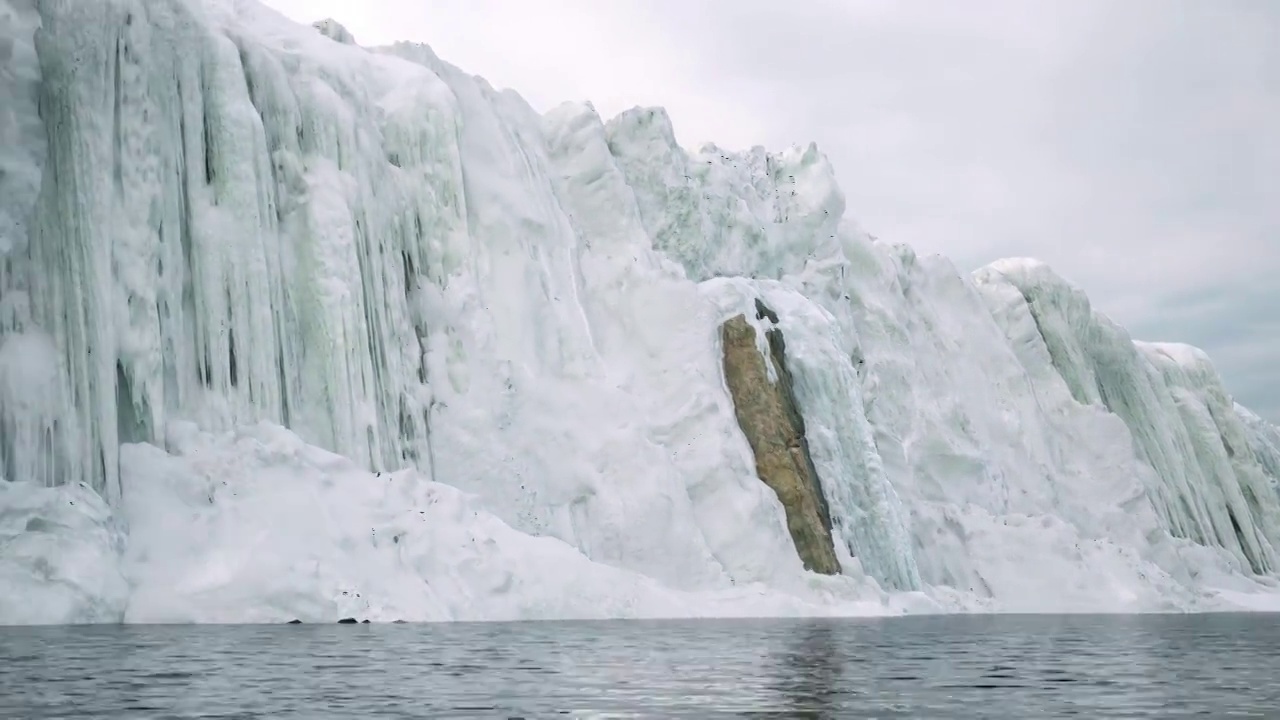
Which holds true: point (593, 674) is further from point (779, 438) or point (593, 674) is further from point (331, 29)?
point (331, 29)

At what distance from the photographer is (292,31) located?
120 ft

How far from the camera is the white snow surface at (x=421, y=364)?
23.8 metres

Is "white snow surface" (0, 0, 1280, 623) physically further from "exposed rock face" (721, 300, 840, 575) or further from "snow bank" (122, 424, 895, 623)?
"exposed rock face" (721, 300, 840, 575)

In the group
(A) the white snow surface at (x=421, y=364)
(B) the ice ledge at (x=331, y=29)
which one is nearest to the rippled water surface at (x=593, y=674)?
(A) the white snow surface at (x=421, y=364)

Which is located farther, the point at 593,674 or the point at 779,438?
the point at 779,438

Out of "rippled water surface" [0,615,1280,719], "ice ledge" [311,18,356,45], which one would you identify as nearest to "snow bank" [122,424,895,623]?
"rippled water surface" [0,615,1280,719]

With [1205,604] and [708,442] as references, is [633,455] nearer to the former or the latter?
[708,442]

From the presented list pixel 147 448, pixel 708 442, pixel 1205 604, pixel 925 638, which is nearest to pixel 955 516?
pixel 1205 604

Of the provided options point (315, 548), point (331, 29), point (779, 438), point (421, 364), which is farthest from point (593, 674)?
point (331, 29)

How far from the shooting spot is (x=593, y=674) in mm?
14453

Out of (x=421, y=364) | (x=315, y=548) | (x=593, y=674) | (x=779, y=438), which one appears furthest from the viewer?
(x=779, y=438)

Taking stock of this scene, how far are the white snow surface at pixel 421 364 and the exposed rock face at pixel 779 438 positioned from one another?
619 millimetres

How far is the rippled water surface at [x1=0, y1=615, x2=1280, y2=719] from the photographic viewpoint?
36.2 ft

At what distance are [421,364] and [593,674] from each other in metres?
21.3
